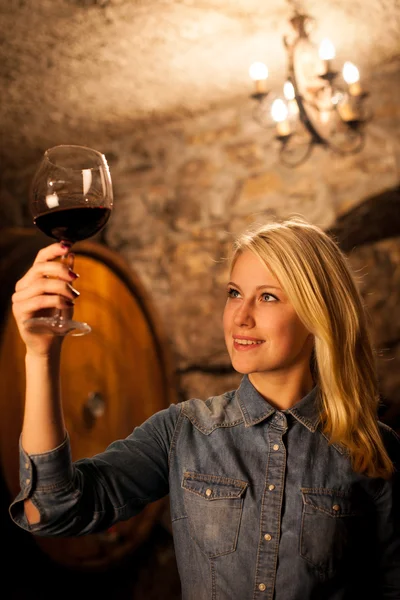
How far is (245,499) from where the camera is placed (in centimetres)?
119

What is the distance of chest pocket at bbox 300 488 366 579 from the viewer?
3.78ft

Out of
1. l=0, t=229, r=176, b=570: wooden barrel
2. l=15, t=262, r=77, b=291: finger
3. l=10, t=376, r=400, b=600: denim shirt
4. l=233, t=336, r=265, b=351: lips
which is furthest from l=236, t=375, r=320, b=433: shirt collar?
l=0, t=229, r=176, b=570: wooden barrel

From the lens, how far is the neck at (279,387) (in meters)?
1.33

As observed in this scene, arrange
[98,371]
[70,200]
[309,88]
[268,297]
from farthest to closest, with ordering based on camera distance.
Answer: [98,371] → [309,88] → [268,297] → [70,200]

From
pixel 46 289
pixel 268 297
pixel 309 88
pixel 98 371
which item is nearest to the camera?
pixel 46 289

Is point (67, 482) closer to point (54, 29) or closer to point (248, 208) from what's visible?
point (54, 29)

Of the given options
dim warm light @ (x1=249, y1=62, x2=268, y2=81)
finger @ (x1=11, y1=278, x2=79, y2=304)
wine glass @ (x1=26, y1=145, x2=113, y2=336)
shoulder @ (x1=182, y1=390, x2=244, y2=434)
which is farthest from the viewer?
dim warm light @ (x1=249, y1=62, x2=268, y2=81)

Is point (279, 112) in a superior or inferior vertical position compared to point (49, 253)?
superior

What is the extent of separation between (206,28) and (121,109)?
0.88 m

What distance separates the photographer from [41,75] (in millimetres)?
2691

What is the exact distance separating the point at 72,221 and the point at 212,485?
56 centimetres

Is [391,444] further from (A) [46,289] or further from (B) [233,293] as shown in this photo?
(A) [46,289]

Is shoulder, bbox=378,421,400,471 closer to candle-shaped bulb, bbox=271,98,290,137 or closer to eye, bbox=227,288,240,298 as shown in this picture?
eye, bbox=227,288,240,298

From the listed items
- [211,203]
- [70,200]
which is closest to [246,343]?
[70,200]
